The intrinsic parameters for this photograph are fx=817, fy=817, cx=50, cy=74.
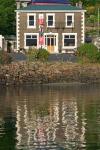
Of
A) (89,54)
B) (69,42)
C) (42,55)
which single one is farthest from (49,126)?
(69,42)

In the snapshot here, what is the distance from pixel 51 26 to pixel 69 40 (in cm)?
299

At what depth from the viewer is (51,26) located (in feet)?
314

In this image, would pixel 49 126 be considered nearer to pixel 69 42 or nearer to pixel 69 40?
pixel 69 42

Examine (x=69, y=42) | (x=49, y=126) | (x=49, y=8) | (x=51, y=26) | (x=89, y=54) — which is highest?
(x=49, y=8)

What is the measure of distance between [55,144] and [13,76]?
37.4m

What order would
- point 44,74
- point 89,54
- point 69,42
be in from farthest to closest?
point 69,42 < point 89,54 < point 44,74

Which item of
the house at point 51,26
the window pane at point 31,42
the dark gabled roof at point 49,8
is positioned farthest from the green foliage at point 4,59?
the dark gabled roof at point 49,8

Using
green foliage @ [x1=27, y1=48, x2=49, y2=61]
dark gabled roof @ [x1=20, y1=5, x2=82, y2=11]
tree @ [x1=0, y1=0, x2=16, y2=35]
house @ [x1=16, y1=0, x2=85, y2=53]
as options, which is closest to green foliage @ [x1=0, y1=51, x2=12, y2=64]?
green foliage @ [x1=27, y1=48, x2=49, y2=61]

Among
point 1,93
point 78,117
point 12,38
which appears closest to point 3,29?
point 12,38

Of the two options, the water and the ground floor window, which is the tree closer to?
the ground floor window

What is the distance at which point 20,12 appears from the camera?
94500mm

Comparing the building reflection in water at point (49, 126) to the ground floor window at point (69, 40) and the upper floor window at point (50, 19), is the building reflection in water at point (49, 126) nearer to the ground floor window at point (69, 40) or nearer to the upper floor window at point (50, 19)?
the ground floor window at point (69, 40)

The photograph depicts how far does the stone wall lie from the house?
866 inches

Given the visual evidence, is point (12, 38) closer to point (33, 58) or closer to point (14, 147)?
point (33, 58)
